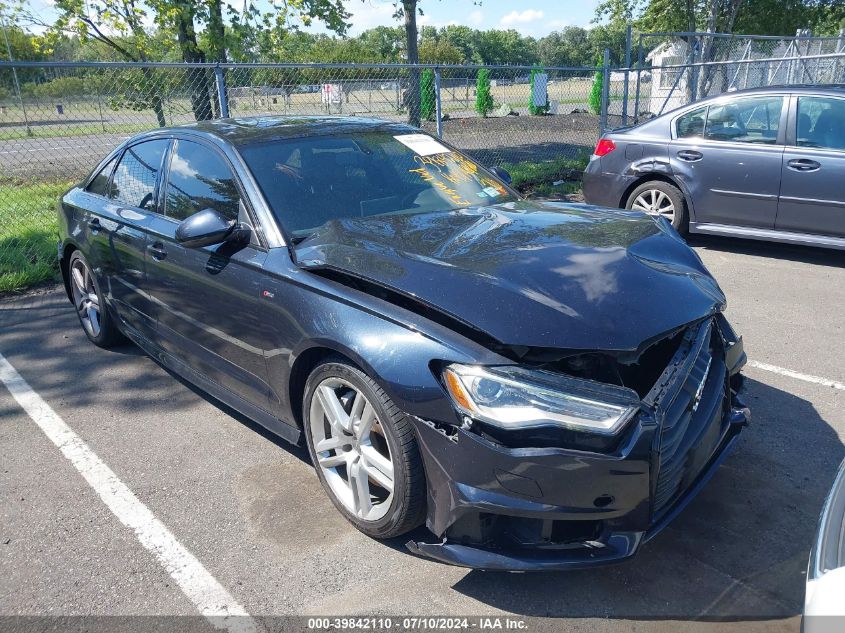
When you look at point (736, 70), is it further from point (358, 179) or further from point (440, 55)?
point (440, 55)

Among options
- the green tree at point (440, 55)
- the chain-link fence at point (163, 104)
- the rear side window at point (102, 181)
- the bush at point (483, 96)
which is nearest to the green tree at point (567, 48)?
the green tree at point (440, 55)

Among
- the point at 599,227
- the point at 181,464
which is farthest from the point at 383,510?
Result: the point at 599,227

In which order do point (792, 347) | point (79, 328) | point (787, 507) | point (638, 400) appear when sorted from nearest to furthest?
point (638, 400) → point (787, 507) → point (792, 347) → point (79, 328)

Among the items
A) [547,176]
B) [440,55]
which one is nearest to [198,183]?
[547,176]

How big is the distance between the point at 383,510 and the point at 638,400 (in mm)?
1074

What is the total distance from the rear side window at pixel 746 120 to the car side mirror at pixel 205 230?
556cm

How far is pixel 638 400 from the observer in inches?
92.6

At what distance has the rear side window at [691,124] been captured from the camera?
727 centimetres

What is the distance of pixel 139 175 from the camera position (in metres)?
4.43

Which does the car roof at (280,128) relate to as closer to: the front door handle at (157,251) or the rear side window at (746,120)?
the front door handle at (157,251)

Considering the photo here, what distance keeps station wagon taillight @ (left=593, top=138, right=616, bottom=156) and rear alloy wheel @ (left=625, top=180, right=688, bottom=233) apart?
536mm

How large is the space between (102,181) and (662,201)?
5.38m

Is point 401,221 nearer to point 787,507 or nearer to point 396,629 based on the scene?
point 396,629

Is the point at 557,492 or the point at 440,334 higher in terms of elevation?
the point at 440,334
